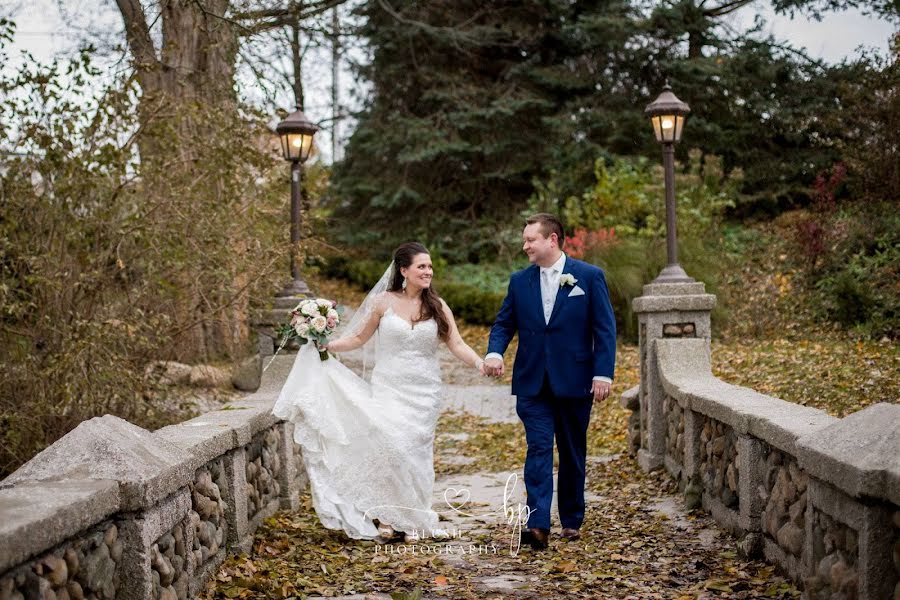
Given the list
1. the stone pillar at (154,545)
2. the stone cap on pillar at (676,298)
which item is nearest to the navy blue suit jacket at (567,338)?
the stone cap on pillar at (676,298)

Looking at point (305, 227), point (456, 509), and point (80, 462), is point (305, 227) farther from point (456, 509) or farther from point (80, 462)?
point (80, 462)

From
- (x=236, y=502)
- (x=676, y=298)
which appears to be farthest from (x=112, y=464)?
(x=676, y=298)

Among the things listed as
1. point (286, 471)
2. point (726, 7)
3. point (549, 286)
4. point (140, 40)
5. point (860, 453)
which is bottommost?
point (286, 471)

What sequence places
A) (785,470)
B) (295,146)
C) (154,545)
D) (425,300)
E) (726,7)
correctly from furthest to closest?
(726,7)
(295,146)
(425,300)
(785,470)
(154,545)

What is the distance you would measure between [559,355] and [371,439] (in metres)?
1.37

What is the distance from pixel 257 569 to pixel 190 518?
34.5 inches

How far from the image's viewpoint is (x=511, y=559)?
5387mm

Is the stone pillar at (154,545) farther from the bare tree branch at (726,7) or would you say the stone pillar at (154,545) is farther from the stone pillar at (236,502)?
the bare tree branch at (726,7)

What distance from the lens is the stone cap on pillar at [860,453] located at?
10.3 feet

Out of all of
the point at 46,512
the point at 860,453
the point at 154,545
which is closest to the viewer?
the point at 46,512

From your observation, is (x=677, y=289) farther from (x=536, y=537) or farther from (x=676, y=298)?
(x=536, y=537)

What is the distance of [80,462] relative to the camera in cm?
367

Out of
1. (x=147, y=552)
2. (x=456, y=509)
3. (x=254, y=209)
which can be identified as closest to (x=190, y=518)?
(x=147, y=552)

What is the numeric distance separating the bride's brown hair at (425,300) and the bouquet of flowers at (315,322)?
21.5 inches
